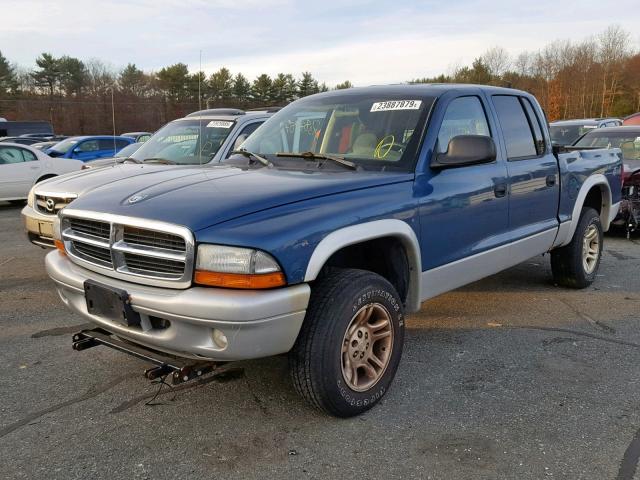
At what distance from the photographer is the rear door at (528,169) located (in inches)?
170

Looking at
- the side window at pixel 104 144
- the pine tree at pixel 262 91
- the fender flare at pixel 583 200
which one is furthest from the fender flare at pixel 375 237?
the pine tree at pixel 262 91

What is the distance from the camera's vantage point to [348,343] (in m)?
3.05

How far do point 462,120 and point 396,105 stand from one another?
0.51 metres

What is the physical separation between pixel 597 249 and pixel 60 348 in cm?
502

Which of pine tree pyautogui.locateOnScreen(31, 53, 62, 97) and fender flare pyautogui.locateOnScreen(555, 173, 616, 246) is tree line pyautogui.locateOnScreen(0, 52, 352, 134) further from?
fender flare pyautogui.locateOnScreen(555, 173, 616, 246)

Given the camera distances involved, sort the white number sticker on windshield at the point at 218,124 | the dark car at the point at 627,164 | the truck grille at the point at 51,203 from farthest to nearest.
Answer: the dark car at the point at 627,164 < the white number sticker on windshield at the point at 218,124 < the truck grille at the point at 51,203

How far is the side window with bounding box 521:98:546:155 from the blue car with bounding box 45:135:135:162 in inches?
488

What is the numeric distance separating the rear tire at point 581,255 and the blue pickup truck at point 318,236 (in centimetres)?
101

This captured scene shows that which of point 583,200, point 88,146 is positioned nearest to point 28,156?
point 88,146

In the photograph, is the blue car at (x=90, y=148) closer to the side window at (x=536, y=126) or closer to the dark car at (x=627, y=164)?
the dark car at (x=627, y=164)

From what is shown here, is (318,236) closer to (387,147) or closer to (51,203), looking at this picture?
(387,147)

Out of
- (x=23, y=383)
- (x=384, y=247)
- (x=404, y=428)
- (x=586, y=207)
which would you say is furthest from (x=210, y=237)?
(x=586, y=207)

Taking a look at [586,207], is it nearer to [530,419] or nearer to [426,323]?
[426,323]

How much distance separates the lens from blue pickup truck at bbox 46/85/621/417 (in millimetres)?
2646
